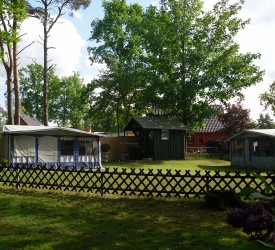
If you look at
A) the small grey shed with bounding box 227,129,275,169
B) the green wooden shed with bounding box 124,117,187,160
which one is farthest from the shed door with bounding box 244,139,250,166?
the green wooden shed with bounding box 124,117,187,160

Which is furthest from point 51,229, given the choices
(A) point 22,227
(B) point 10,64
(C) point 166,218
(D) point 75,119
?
(D) point 75,119

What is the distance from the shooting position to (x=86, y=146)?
26047mm

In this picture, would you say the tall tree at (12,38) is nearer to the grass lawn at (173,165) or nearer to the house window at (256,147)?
the grass lawn at (173,165)

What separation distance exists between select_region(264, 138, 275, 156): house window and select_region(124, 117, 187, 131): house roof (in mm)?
10214

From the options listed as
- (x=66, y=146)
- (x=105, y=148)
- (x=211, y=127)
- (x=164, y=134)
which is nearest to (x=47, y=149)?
(x=66, y=146)

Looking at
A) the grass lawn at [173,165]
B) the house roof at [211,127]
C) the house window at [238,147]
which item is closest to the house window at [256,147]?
the house window at [238,147]

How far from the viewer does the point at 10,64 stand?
27312mm

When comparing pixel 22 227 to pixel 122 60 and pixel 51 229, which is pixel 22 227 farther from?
pixel 122 60

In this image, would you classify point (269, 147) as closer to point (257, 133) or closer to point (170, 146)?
point (257, 133)

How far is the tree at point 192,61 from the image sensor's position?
36.7m

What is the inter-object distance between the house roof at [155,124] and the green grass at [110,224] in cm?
2297

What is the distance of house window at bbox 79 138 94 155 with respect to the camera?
25.8 metres

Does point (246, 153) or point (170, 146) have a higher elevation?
point (170, 146)

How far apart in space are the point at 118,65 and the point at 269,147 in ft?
67.0
